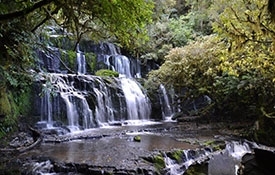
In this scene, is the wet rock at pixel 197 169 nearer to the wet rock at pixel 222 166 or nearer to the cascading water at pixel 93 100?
the wet rock at pixel 222 166

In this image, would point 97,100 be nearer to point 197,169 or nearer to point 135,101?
point 135,101

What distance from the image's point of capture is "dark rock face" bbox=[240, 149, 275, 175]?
5758mm

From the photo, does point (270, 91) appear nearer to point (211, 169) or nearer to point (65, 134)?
point (65, 134)

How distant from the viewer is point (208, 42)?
13.2 meters

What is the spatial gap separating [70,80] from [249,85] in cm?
757

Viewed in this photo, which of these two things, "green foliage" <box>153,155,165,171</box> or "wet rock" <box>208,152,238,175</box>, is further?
"green foliage" <box>153,155,165,171</box>

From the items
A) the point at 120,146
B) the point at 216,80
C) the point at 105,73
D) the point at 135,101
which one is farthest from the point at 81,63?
the point at 120,146

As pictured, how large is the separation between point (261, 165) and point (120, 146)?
3.69 meters

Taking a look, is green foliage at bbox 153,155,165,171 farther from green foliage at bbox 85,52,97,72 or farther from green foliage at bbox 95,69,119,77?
green foliage at bbox 85,52,97,72

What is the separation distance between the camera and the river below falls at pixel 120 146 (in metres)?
6.73

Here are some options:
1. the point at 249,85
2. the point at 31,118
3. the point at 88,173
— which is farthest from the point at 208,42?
the point at 88,173

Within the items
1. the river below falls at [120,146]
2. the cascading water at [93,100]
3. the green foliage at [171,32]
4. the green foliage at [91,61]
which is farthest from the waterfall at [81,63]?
the river below falls at [120,146]

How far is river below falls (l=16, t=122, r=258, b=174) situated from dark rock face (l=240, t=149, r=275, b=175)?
1922mm

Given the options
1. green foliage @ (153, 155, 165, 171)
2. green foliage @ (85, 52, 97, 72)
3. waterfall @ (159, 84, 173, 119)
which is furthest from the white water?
green foliage @ (153, 155, 165, 171)
